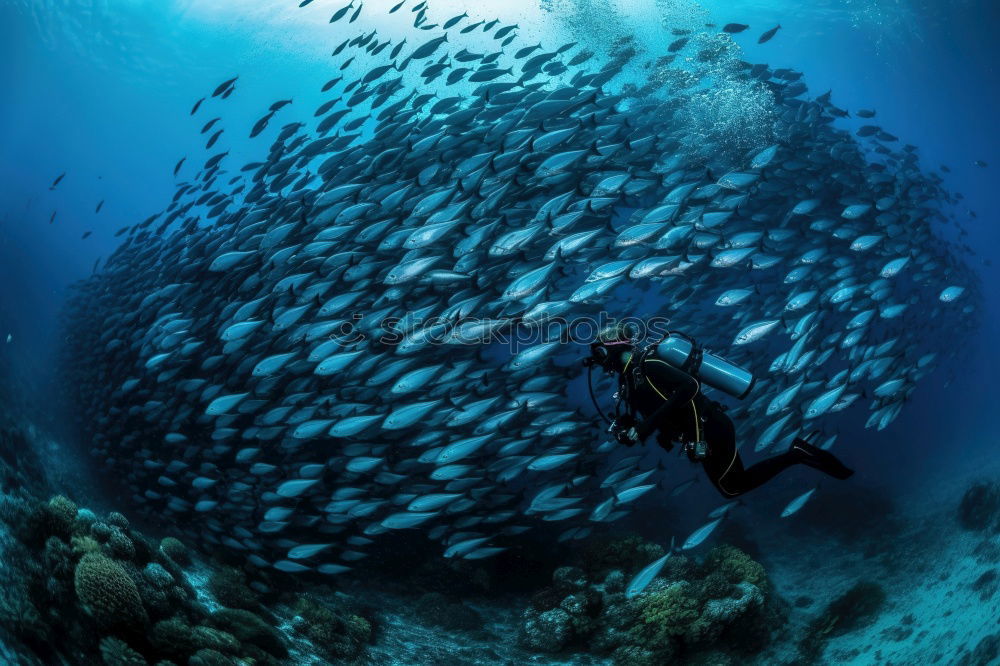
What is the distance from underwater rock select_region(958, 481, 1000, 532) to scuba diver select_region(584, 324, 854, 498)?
9349mm

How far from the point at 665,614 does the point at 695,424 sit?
11.4ft

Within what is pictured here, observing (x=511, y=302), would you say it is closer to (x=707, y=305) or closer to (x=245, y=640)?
(x=245, y=640)

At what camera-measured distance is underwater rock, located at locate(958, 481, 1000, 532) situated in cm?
1047

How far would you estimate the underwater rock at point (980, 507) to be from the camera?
10.5 metres

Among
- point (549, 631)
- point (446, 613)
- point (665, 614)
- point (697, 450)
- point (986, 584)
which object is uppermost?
point (986, 584)

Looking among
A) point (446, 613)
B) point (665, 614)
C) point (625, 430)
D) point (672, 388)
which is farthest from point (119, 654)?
point (665, 614)

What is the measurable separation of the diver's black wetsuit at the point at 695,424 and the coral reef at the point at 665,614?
2571mm

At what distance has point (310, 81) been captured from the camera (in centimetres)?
4284

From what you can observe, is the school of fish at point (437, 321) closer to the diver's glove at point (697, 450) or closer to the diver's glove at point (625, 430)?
the diver's glove at point (625, 430)

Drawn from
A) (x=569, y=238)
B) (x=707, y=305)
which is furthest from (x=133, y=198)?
(x=569, y=238)

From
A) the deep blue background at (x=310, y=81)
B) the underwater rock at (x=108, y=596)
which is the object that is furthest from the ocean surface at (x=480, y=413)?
the deep blue background at (x=310, y=81)

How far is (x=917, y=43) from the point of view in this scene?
30.1 meters

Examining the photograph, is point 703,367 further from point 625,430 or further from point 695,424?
point 625,430

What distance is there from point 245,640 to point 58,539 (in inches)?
82.0
